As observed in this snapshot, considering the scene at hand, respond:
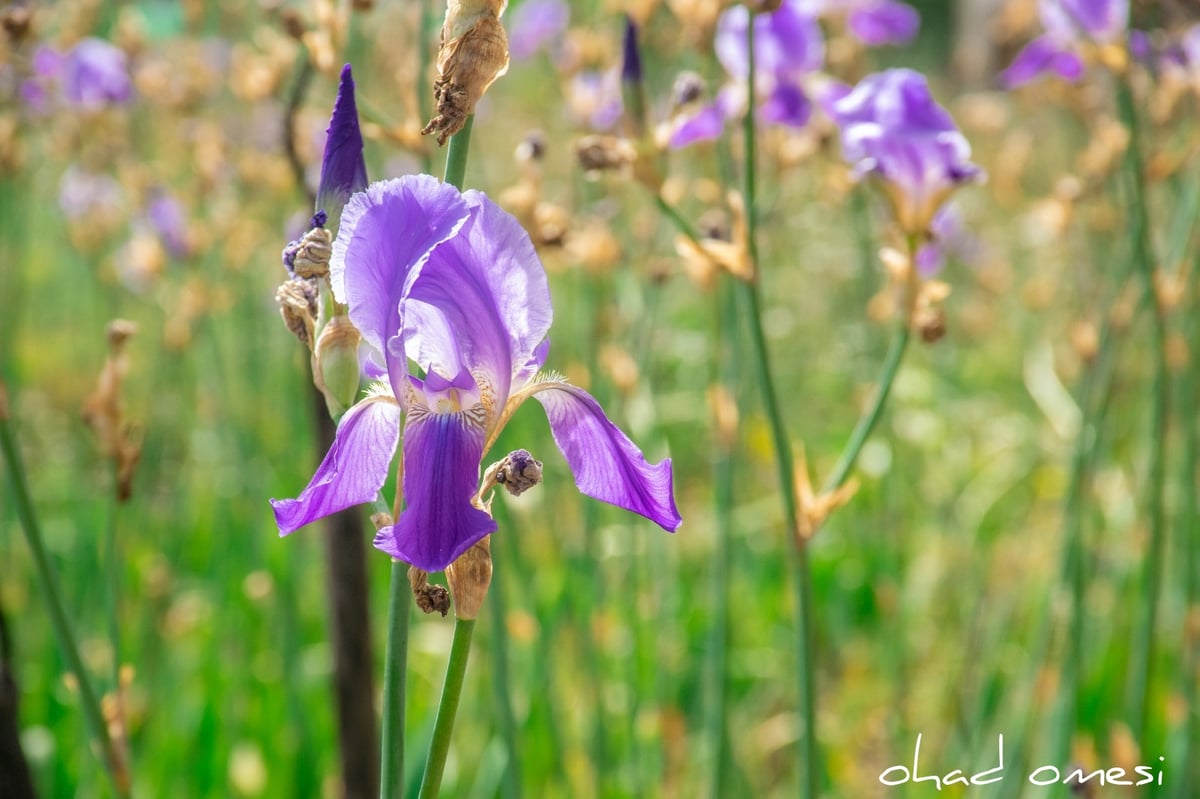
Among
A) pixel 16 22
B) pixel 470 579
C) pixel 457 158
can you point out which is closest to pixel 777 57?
pixel 16 22

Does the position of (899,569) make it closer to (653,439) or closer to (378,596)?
(653,439)

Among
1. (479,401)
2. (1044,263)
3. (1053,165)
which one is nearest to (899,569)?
(479,401)

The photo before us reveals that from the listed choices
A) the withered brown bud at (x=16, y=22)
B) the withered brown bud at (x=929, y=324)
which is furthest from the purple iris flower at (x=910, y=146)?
the withered brown bud at (x=16, y=22)

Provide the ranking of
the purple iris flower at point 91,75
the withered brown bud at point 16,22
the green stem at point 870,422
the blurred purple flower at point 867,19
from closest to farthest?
the green stem at point 870,422
the withered brown bud at point 16,22
the blurred purple flower at point 867,19
the purple iris flower at point 91,75

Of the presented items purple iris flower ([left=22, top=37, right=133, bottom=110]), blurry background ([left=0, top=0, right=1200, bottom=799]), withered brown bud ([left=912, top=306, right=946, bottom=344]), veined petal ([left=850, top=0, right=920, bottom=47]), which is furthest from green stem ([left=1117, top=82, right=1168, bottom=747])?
purple iris flower ([left=22, top=37, right=133, bottom=110])

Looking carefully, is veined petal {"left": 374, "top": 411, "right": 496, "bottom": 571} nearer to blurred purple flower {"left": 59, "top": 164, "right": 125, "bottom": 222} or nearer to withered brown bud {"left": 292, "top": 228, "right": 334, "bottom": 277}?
withered brown bud {"left": 292, "top": 228, "right": 334, "bottom": 277}

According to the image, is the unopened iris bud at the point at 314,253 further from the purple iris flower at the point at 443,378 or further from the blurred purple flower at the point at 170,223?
the blurred purple flower at the point at 170,223
